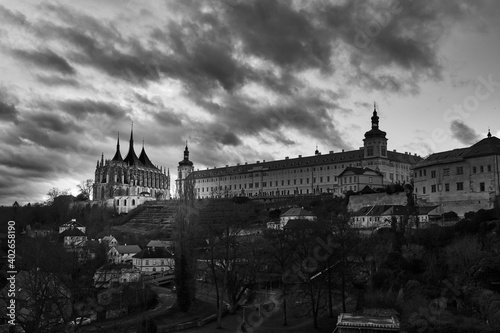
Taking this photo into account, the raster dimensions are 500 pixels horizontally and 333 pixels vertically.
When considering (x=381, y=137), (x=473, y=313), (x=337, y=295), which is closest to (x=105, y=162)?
(x=381, y=137)

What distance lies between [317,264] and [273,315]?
3811 mm

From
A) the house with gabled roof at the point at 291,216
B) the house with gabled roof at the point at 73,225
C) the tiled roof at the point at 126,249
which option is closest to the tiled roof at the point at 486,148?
the house with gabled roof at the point at 291,216

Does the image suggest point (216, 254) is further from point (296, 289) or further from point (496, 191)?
point (496, 191)

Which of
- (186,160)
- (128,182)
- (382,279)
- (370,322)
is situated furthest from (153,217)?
(370,322)

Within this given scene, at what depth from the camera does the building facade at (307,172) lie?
80.0 metres

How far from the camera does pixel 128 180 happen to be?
110688 mm

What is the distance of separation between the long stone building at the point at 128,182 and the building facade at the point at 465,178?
70.8m

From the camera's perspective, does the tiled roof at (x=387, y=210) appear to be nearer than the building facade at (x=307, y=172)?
Yes

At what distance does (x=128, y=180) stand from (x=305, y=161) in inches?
1632

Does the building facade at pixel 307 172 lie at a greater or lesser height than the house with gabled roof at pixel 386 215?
greater

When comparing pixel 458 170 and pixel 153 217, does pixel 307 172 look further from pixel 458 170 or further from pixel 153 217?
pixel 458 170

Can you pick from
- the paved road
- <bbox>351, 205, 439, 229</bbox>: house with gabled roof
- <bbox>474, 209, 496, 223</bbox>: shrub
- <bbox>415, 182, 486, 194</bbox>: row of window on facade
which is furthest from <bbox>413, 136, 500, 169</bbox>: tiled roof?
the paved road

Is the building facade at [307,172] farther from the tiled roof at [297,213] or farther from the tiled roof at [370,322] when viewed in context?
the tiled roof at [370,322]

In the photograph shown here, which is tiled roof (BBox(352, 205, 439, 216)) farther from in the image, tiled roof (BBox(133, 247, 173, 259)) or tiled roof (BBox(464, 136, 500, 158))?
tiled roof (BBox(133, 247, 173, 259))
